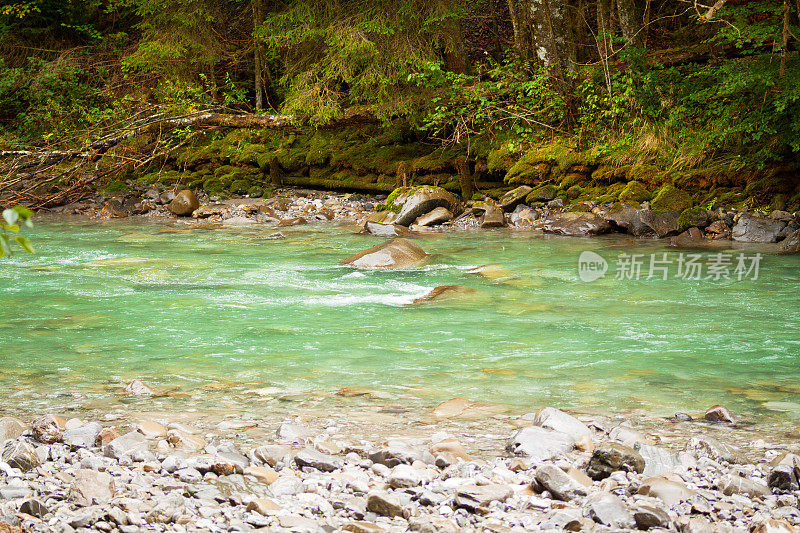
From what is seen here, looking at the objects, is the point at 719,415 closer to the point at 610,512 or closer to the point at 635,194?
the point at 610,512

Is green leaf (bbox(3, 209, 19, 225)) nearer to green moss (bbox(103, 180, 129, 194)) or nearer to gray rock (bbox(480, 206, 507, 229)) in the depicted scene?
gray rock (bbox(480, 206, 507, 229))

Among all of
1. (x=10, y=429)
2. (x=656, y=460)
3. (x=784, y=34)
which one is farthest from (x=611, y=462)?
(x=784, y=34)

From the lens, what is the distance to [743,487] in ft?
10.2

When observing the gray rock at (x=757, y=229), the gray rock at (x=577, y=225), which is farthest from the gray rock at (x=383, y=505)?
the gray rock at (x=577, y=225)

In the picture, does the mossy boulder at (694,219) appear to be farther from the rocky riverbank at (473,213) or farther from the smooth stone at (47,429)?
the smooth stone at (47,429)

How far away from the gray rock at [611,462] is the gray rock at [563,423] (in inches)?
17.2

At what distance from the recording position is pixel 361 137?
18391 mm

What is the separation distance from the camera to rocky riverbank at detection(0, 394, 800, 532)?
9.27ft

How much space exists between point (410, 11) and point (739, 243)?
8045 mm

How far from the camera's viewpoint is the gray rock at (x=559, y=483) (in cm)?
310

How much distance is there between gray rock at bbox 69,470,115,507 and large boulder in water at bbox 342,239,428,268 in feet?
22.1

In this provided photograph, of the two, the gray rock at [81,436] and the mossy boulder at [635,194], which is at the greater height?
the mossy boulder at [635,194]

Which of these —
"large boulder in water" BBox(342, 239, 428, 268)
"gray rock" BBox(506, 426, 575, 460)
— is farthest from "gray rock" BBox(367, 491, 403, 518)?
"large boulder in water" BBox(342, 239, 428, 268)

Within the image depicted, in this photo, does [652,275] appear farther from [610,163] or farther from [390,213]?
[390,213]
